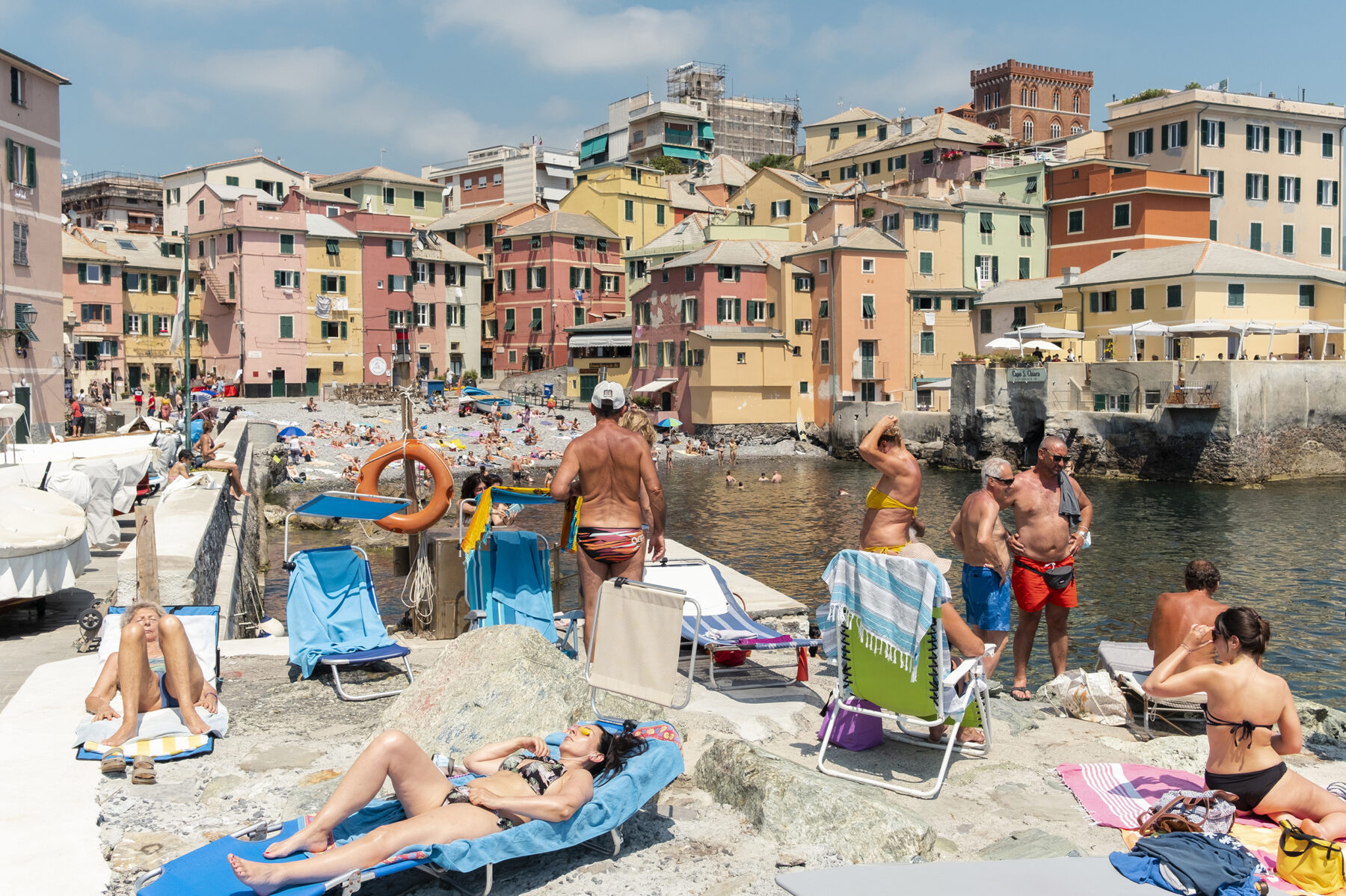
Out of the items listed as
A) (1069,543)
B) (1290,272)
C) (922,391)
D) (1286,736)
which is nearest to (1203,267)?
(1290,272)

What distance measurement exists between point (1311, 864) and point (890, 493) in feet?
12.2

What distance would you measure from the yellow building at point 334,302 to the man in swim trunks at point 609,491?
57566 millimetres

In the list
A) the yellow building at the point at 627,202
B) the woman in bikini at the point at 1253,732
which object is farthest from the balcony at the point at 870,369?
the woman in bikini at the point at 1253,732

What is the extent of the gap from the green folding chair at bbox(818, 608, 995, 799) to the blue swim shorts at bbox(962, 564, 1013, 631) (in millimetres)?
1399

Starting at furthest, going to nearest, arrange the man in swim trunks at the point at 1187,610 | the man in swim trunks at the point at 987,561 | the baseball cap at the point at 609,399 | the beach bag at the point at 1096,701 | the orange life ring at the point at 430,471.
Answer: the orange life ring at the point at 430,471, the beach bag at the point at 1096,701, the man in swim trunks at the point at 987,561, the man in swim trunks at the point at 1187,610, the baseball cap at the point at 609,399

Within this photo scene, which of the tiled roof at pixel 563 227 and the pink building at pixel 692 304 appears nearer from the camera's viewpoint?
the pink building at pixel 692 304

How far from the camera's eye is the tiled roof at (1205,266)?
46750 millimetres

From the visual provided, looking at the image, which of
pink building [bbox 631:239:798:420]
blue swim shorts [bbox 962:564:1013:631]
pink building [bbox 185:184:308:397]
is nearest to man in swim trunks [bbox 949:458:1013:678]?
blue swim shorts [bbox 962:564:1013:631]

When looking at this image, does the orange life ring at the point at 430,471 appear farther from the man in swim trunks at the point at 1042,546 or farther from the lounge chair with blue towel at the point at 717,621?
the man in swim trunks at the point at 1042,546

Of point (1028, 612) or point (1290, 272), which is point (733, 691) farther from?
point (1290, 272)

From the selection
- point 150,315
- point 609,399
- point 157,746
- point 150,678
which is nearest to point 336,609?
point 150,678

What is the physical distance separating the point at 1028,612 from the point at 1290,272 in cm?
4637

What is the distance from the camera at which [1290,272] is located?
156 ft

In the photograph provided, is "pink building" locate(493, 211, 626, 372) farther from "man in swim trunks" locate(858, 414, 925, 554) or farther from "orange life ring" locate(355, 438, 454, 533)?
"man in swim trunks" locate(858, 414, 925, 554)
